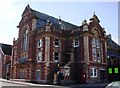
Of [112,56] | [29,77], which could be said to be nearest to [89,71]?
[29,77]

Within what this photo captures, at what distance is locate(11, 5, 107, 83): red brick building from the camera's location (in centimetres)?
3170

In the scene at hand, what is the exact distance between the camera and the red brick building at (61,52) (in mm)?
31703

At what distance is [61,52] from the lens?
34281mm

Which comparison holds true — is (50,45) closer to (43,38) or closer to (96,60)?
(43,38)

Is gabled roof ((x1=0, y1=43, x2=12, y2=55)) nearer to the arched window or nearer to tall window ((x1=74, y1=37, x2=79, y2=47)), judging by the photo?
tall window ((x1=74, y1=37, x2=79, y2=47))

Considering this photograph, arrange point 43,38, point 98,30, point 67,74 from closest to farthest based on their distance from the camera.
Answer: point 67,74 < point 43,38 < point 98,30

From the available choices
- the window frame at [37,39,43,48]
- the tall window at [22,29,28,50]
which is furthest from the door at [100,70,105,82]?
the tall window at [22,29,28,50]

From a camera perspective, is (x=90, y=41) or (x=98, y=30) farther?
(x=98, y=30)

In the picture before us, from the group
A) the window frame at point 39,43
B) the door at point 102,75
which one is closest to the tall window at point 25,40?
the window frame at point 39,43

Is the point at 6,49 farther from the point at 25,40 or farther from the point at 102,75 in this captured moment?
the point at 102,75

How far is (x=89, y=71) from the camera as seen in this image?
3169 centimetres

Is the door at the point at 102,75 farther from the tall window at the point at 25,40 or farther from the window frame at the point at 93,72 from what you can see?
the tall window at the point at 25,40

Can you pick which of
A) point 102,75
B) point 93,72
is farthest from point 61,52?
point 102,75

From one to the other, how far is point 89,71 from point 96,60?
3573 mm
